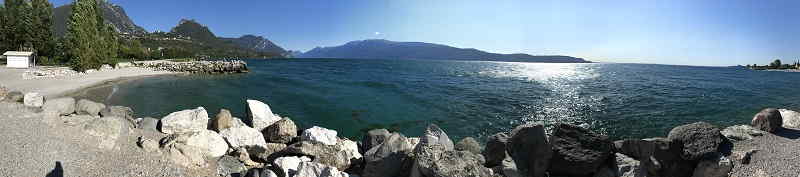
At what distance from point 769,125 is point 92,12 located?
221 ft

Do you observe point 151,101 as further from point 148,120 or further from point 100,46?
point 100,46

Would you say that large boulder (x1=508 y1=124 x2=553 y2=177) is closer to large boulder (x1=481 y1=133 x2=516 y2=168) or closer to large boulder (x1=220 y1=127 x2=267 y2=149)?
large boulder (x1=481 y1=133 x2=516 y2=168)

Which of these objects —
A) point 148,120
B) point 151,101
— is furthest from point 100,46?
point 148,120

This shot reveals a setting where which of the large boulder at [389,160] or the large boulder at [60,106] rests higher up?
the large boulder at [60,106]

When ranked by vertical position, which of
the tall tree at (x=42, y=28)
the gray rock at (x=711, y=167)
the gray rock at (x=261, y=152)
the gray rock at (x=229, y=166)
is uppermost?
the tall tree at (x=42, y=28)

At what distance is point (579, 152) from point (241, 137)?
9.79m

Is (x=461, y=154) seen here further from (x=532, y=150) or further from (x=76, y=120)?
(x=76, y=120)

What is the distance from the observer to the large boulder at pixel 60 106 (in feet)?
41.7

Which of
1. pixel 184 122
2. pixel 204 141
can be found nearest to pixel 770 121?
pixel 204 141

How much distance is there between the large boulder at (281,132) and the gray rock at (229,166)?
6.98 ft

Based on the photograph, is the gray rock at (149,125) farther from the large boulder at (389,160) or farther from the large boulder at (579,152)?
the large boulder at (579,152)

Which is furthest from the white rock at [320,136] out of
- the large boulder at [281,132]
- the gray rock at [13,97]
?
the gray rock at [13,97]

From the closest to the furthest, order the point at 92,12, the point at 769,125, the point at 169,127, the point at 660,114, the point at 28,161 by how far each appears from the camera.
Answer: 1. the point at 28,161
2. the point at 169,127
3. the point at 769,125
4. the point at 660,114
5. the point at 92,12

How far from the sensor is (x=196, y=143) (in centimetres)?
985
